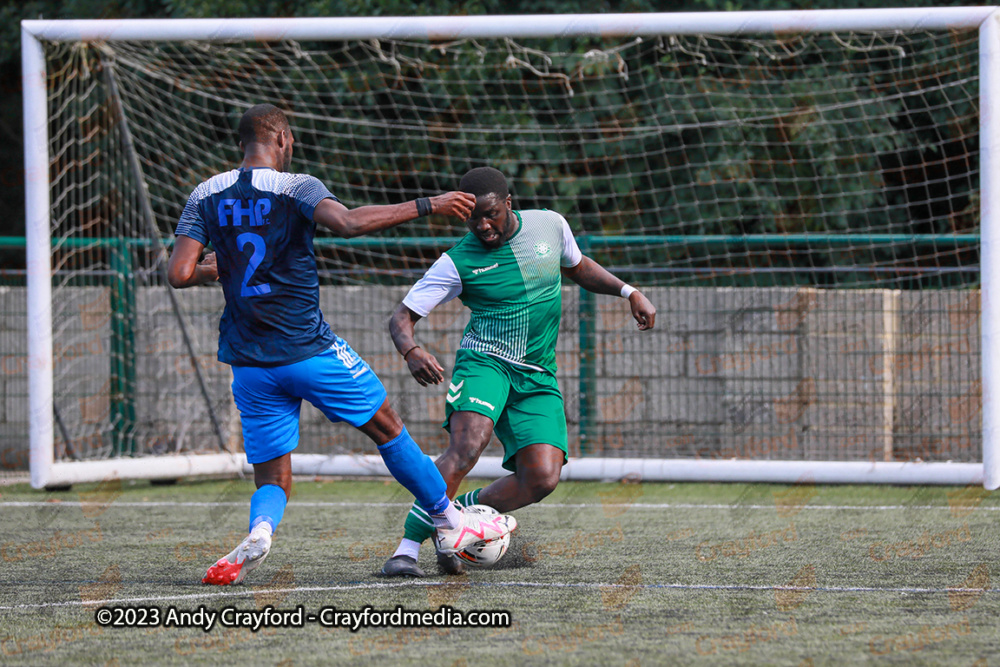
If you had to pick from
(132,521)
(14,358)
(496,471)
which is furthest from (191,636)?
(14,358)

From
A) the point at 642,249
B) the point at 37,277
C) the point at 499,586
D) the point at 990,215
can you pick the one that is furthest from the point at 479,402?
the point at 642,249

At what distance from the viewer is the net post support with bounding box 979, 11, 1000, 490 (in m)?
7.46

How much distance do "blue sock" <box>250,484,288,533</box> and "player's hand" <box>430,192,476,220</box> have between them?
1.32 m

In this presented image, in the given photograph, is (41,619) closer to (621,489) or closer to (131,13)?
(621,489)

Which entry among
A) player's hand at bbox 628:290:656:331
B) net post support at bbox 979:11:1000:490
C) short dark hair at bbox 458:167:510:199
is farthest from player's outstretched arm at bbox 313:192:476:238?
net post support at bbox 979:11:1000:490

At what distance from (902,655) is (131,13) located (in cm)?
1305

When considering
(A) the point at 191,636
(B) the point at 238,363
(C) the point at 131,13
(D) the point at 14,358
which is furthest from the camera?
(C) the point at 131,13

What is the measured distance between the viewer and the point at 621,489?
340 inches

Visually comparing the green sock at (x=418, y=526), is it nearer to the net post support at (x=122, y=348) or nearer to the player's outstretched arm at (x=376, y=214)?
the player's outstretched arm at (x=376, y=214)

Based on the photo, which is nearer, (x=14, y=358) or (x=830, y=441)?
(x=830, y=441)

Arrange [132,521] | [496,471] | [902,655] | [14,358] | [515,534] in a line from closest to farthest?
[902,655] → [515,534] → [132,521] → [496,471] → [14,358]

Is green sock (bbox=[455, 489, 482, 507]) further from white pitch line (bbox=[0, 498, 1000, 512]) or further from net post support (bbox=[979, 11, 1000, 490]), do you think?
net post support (bbox=[979, 11, 1000, 490])

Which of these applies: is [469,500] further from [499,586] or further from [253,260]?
[253,260]

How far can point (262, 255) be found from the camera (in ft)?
15.3
